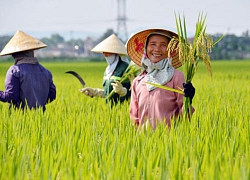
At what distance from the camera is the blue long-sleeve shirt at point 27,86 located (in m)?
4.03

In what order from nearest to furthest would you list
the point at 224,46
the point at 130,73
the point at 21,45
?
the point at 21,45 < the point at 130,73 < the point at 224,46

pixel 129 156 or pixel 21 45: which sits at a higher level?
pixel 21 45

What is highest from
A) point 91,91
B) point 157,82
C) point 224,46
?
point 157,82

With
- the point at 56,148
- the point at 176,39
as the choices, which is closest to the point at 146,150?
the point at 56,148

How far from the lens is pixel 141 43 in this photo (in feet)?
11.6

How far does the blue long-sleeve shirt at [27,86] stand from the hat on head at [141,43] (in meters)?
0.92

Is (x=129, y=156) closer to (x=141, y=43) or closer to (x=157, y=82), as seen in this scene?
(x=157, y=82)

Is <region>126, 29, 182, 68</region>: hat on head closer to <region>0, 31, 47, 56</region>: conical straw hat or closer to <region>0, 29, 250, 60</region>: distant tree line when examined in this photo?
<region>0, 31, 47, 56</region>: conical straw hat

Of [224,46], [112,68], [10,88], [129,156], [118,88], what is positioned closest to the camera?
[129,156]

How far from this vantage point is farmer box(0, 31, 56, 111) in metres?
4.04

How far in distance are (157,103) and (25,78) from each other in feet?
4.28

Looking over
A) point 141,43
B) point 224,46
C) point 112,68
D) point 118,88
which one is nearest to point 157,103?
point 141,43

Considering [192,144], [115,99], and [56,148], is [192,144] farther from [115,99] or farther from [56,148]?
[115,99]

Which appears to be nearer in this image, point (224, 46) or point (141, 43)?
point (141, 43)
